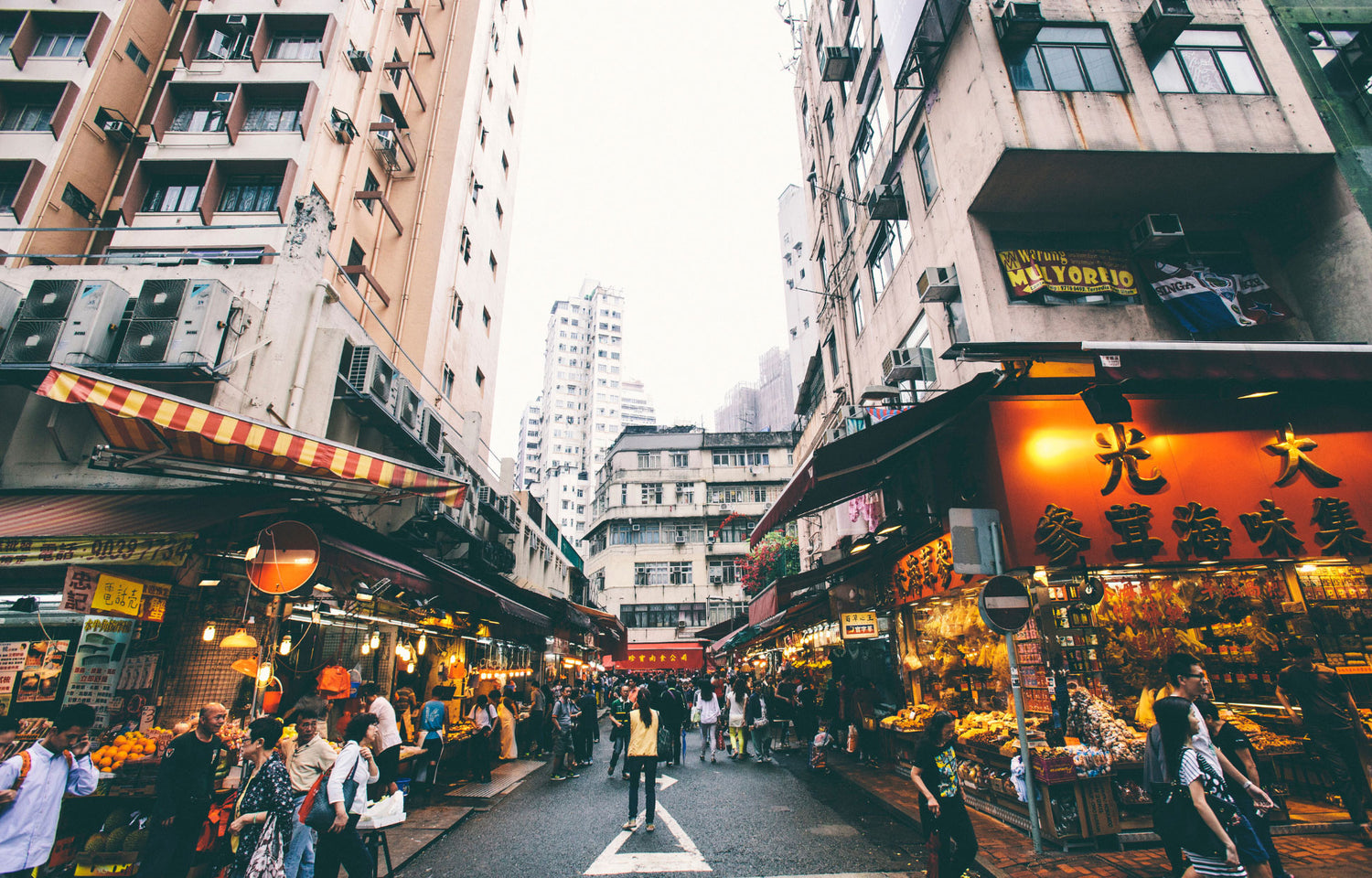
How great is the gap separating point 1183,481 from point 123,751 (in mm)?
13408

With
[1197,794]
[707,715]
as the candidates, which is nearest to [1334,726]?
[1197,794]

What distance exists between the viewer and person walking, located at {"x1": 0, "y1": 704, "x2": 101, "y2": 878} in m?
4.44

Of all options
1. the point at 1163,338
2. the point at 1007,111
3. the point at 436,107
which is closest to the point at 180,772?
the point at 1007,111

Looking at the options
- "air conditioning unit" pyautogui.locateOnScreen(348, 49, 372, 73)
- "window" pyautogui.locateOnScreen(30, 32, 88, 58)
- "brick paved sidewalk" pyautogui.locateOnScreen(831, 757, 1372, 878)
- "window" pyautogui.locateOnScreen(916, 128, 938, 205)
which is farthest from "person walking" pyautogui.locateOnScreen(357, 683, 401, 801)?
"window" pyautogui.locateOnScreen(30, 32, 88, 58)

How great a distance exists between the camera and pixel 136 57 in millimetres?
15602

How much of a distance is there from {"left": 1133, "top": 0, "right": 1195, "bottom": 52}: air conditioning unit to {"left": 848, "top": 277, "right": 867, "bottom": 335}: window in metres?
7.34

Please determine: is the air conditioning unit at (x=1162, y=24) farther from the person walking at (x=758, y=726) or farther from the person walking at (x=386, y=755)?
the person walking at (x=386, y=755)

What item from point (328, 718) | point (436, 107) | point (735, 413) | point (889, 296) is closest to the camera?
point (328, 718)

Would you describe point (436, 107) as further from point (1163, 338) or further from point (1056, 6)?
point (1163, 338)

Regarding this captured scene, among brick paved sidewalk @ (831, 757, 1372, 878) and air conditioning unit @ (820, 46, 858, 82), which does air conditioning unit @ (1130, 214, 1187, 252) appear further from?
air conditioning unit @ (820, 46, 858, 82)

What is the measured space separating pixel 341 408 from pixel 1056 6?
15.4 meters

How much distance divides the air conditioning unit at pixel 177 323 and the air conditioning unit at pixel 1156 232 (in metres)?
14.9

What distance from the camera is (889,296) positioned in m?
13.6

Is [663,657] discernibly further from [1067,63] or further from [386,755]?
[1067,63]
